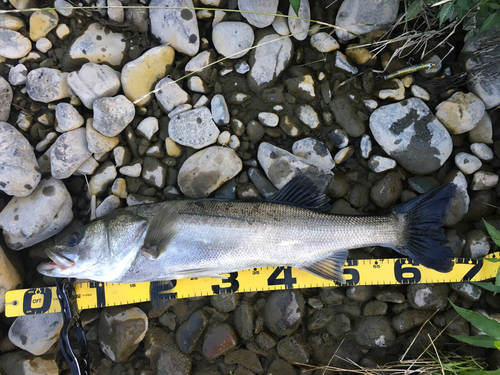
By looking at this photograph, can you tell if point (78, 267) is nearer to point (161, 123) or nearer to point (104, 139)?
point (104, 139)

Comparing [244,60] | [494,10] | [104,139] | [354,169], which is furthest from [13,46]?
[494,10]

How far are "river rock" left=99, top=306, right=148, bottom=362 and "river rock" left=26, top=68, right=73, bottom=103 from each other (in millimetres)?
2525

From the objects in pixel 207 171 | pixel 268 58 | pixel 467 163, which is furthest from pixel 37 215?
pixel 467 163

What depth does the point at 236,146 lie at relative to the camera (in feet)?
11.5

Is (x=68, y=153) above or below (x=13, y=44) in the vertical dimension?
below

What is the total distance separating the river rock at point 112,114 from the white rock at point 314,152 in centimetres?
195

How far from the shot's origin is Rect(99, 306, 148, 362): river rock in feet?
11.0

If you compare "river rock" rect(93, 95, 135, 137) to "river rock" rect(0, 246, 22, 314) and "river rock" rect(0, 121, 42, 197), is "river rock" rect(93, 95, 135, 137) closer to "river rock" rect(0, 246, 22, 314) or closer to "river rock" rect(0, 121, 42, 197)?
"river rock" rect(0, 121, 42, 197)

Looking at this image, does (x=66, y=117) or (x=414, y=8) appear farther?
(x=66, y=117)

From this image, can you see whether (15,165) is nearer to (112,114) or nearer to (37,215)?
(37,215)

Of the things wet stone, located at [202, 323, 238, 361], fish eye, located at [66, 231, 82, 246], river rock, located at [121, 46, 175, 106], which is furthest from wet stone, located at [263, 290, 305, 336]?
river rock, located at [121, 46, 175, 106]

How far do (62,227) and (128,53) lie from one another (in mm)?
2168

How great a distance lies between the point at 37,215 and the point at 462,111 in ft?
15.9

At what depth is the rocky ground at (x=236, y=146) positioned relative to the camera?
3383 millimetres
